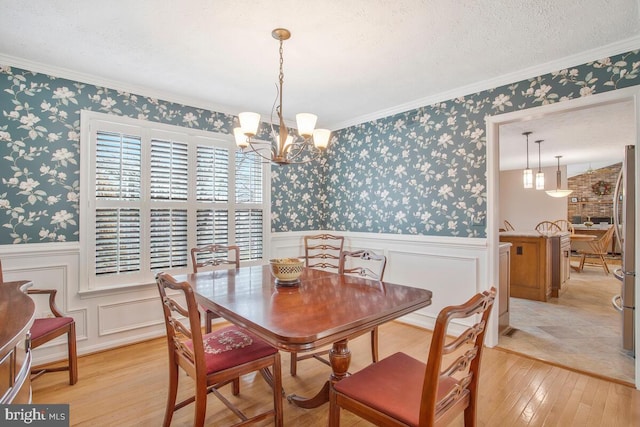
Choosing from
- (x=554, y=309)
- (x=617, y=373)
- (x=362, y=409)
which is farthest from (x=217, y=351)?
(x=554, y=309)

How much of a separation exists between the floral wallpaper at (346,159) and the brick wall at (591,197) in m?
8.55

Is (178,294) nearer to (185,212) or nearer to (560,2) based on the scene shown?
(185,212)

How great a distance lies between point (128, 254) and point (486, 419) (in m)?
3.16

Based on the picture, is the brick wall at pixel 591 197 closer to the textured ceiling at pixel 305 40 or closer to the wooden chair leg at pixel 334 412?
the textured ceiling at pixel 305 40

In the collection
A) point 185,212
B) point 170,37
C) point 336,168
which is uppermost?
point 170,37

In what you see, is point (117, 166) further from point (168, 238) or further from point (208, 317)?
point (208, 317)

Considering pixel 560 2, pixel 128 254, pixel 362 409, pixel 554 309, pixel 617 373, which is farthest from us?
pixel 554 309

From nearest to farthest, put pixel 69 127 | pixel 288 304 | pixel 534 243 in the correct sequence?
pixel 288 304 < pixel 69 127 < pixel 534 243

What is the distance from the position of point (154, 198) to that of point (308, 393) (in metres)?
2.31

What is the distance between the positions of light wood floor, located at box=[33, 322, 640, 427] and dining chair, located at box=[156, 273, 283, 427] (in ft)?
1.15

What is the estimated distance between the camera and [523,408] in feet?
6.77

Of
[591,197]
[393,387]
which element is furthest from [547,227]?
[393,387]

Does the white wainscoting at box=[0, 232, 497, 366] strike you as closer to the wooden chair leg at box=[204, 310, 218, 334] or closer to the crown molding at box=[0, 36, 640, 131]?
the wooden chair leg at box=[204, 310, 218, 334]

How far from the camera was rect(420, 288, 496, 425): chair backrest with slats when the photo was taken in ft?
3.55
